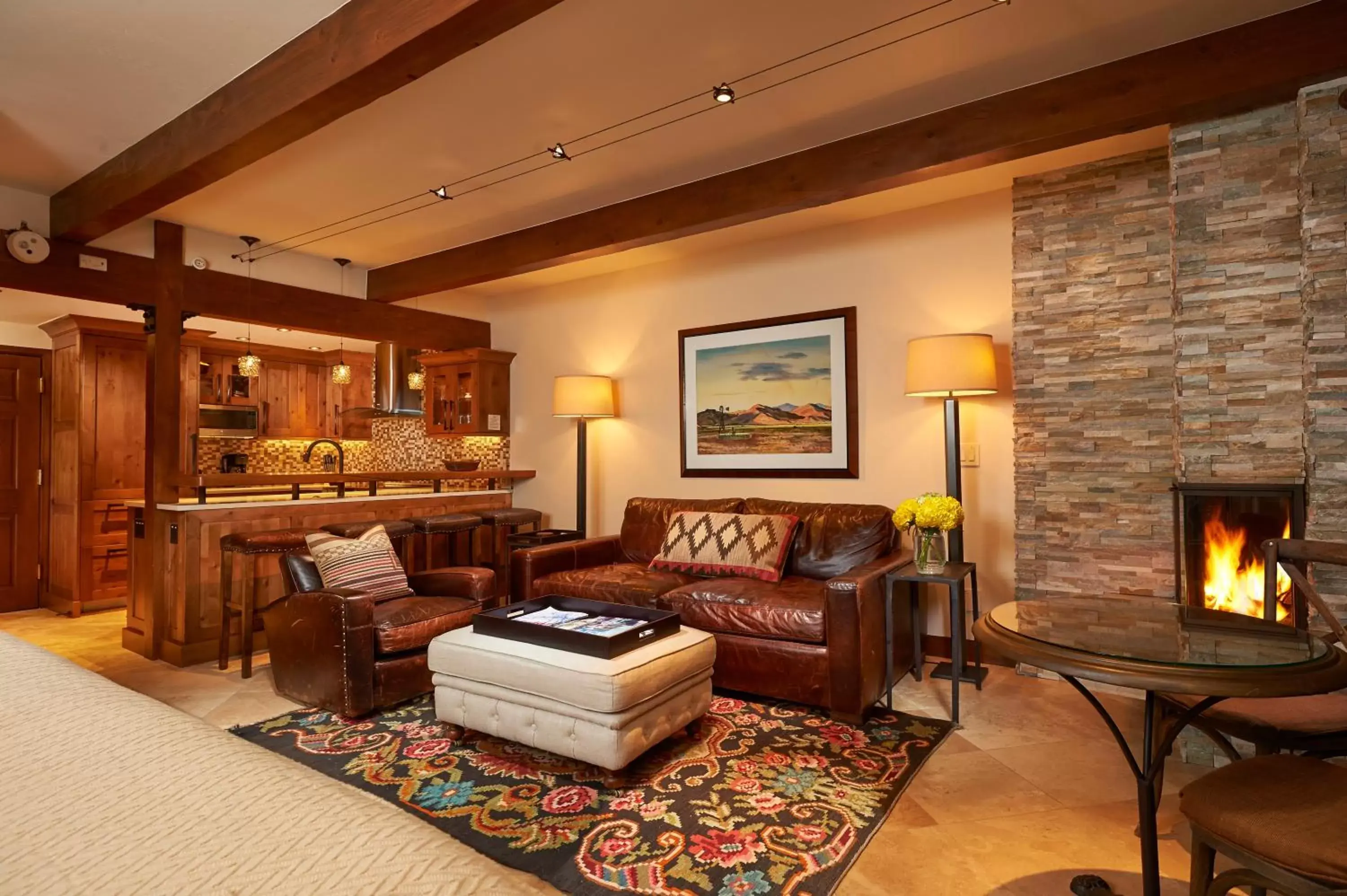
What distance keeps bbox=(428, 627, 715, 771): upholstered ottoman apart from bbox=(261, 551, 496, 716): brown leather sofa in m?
0.47

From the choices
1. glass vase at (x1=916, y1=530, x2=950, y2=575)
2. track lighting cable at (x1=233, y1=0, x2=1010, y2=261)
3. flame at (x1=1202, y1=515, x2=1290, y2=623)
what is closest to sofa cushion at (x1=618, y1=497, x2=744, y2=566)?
glass vase at (x1=916, y1=530, x2=950, y2=575)

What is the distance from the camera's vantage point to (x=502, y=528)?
18.8ft

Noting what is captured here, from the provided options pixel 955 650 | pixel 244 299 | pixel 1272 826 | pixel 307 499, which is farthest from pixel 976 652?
pixel 244 299

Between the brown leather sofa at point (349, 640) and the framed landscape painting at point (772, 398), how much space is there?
207 centimetres

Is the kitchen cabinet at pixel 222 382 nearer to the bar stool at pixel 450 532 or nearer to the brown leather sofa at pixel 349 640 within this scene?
the bar stool at pixel 450 532

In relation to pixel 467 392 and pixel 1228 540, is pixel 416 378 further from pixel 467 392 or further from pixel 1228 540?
pixel 1228 540

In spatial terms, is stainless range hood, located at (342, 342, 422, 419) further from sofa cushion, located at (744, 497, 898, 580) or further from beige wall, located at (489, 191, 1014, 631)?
sofa cushion, located at (744, 497, 898, 580)

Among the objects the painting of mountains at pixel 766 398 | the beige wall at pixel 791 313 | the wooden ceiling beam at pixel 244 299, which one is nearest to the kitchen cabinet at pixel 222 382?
the wooden ceiling beam at pixel 244 299

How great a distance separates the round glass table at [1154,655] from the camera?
144 centimetres

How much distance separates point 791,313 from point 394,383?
3.93 m

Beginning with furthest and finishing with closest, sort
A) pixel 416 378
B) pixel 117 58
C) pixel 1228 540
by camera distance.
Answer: pixel 416 378, pixel 1228 540, pixel 117 58

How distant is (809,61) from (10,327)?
714 cm

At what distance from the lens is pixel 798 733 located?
122 inches

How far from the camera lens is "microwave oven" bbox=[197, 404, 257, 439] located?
694 cm
